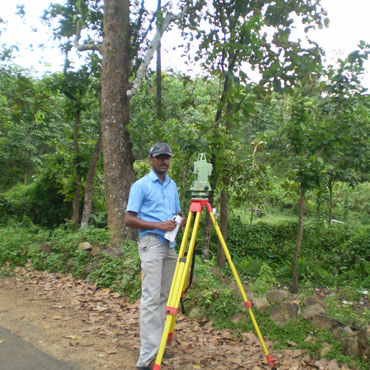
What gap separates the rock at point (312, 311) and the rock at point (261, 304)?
1.46 feet

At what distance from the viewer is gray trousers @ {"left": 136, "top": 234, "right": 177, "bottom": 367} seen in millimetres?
3010

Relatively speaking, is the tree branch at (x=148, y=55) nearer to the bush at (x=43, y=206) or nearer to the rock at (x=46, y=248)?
the rock at (x=46, y=248)

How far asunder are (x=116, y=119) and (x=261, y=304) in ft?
13.5

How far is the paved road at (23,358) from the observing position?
3.20 meters

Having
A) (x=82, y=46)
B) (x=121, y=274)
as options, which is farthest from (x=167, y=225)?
(x=82, y=46)

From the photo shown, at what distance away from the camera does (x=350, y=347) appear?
3424 millimetres

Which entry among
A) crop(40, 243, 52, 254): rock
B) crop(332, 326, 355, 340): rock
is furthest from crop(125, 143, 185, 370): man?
crop(40, 243, 52, 254): rock

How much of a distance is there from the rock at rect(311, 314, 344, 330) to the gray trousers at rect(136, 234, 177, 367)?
67.7 inches

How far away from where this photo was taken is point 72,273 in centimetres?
612

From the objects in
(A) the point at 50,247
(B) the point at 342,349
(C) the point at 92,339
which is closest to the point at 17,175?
(A) the point at 50,247

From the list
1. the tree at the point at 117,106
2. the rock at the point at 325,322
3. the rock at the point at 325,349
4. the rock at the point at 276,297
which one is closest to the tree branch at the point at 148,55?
the tree at the point at 117,106

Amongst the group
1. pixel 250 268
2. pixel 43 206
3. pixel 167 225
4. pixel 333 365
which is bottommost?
pixel 250 268

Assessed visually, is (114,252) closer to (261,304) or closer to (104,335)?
(104,335)

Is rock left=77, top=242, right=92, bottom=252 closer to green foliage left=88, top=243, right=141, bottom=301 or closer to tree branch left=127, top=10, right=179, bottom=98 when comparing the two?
green foliage left=88, top=243, right=141, bottom=301
